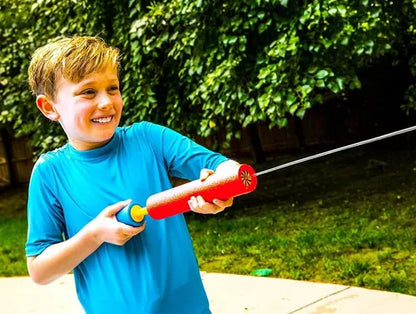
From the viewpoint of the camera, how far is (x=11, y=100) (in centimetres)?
746

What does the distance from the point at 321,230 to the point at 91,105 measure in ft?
14.2

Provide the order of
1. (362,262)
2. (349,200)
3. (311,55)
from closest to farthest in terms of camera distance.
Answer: (362,262) < (311,55) < (349,200)

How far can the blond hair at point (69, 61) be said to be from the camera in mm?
1751

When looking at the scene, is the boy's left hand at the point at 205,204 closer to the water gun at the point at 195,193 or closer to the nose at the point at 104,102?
the water gun at the point at 195,193

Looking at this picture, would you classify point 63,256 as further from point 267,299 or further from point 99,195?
point 267,299

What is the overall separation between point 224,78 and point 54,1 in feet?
8.11

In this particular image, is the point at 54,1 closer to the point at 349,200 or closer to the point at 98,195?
the point at 349,200

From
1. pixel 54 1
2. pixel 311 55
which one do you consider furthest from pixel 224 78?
pixel 54 1

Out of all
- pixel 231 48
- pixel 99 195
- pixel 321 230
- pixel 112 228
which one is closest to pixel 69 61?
pixel 99 195

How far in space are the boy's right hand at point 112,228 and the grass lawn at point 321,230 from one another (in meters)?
2.58

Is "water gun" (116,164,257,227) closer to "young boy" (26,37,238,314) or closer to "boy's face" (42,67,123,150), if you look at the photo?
"young boy" (26,37,238,314)

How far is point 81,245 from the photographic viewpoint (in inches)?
66.7

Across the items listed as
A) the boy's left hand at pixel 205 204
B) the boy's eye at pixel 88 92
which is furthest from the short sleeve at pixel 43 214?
the boy's left hand at pixel 205 204

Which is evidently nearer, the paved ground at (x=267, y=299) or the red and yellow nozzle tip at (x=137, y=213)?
the red and yellow nozzle tip at (x=137, y=213)
